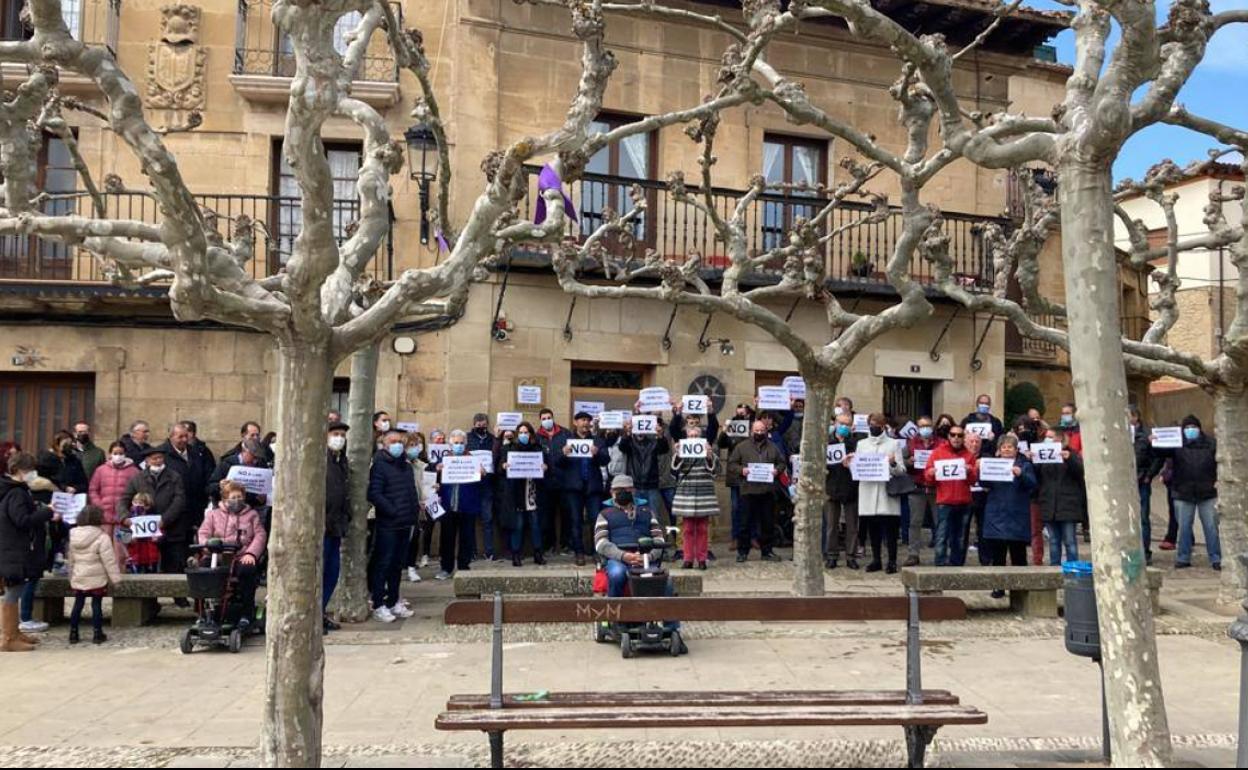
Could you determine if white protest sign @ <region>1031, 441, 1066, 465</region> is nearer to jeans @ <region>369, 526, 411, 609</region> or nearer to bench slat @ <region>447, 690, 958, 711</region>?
bench slat @ <region>447, 690, 958, 711</region>

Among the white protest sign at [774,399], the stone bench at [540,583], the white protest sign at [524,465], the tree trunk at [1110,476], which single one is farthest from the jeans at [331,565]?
the tree trunk at [1110,476]

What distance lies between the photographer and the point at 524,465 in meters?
13.5

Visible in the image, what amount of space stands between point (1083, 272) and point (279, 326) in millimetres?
4257

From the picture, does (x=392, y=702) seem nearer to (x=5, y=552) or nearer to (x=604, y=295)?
(x=5, y=552)

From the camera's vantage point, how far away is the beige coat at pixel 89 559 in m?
9.88

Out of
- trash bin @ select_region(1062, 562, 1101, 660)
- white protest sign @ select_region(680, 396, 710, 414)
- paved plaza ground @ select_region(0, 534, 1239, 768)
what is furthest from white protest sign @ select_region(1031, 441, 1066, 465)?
trash bin @ select_region(1062, 562, 1101, 660)

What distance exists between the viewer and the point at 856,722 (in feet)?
19.0

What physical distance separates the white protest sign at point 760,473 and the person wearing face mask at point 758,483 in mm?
26

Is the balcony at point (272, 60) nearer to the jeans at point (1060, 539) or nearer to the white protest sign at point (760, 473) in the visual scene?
the white protest sign at point (760, 473)

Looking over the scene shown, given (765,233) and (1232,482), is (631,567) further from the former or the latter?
(765,233)

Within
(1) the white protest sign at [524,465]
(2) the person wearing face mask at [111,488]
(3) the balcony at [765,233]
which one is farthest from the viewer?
(3) the balcony at [765,233]

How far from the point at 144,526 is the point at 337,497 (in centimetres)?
233

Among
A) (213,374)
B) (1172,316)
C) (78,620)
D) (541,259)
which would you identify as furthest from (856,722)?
(213,374)

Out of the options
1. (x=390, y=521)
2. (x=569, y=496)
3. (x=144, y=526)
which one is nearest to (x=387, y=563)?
(x=390, y=521)
